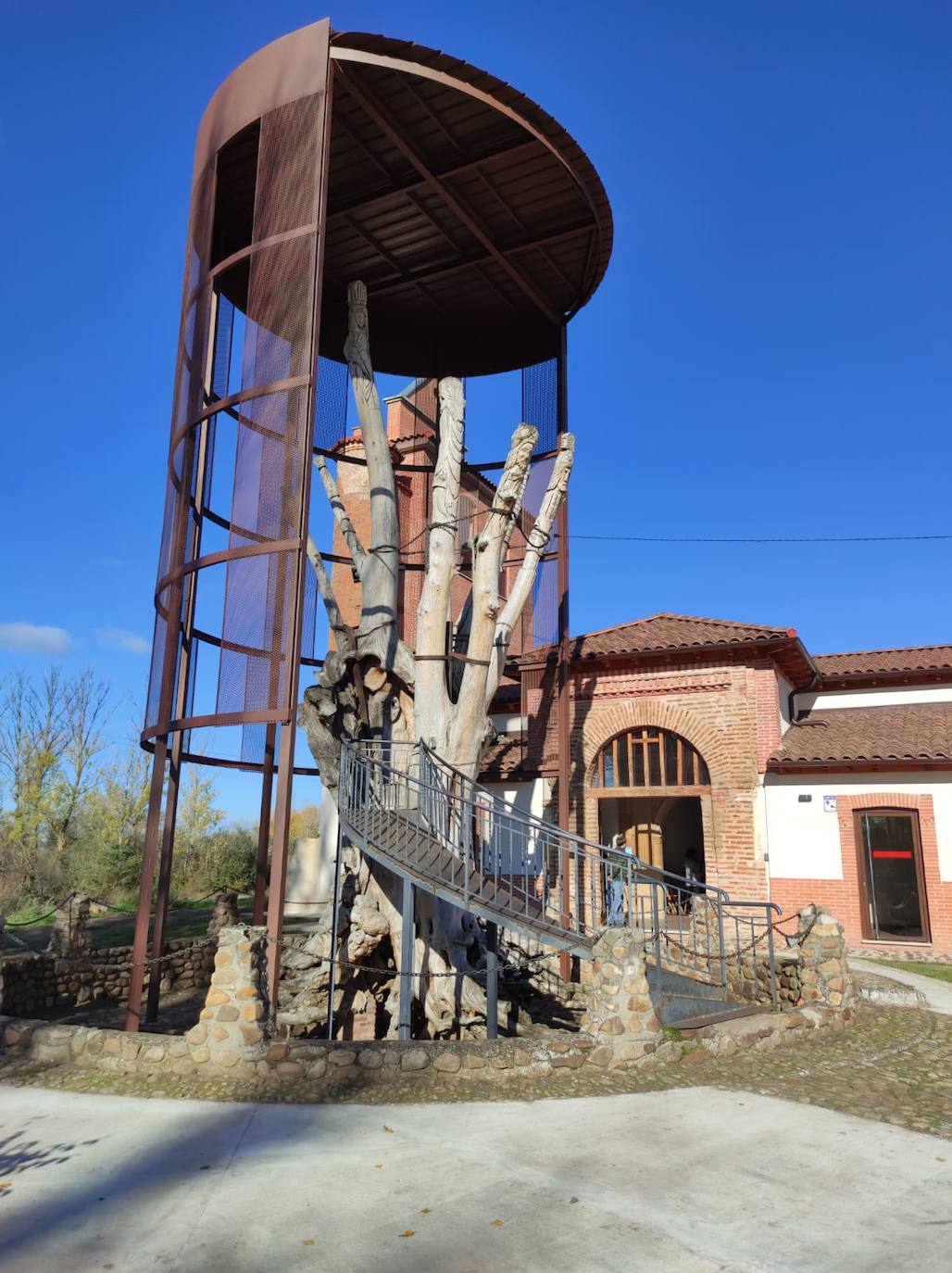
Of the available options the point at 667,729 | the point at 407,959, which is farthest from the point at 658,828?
the point at 407,959

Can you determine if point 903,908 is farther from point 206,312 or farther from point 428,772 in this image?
point 206,312

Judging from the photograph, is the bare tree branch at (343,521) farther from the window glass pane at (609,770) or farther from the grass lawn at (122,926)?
the grass lawn at (122,926)

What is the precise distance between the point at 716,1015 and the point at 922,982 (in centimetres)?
503

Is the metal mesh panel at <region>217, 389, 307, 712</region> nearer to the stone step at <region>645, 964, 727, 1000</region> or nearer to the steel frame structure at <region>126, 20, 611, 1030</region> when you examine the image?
the steel frame structure at <region>126, 20, 611, 1030</region>

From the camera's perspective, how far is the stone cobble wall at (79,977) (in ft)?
34.2

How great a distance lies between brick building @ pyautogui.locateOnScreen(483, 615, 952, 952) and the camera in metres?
13.9

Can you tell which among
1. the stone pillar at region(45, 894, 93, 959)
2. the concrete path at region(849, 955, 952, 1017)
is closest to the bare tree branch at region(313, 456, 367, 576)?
the stone pillar at region(45, 894, 93, 959)

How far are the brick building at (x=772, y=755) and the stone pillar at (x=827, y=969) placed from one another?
5.61 m

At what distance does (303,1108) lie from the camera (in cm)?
554

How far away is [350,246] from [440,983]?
10081mm

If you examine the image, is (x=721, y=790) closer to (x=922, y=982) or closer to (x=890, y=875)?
(x=890, y=875)

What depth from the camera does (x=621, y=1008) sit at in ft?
21.7

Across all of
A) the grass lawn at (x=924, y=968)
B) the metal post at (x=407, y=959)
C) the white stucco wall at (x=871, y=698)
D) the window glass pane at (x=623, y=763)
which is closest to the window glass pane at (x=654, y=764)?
the window glass pane at (x=623, y=763)

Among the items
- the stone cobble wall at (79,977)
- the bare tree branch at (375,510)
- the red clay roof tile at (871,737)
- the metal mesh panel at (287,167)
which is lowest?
the stone cobble wall at (79,977)
